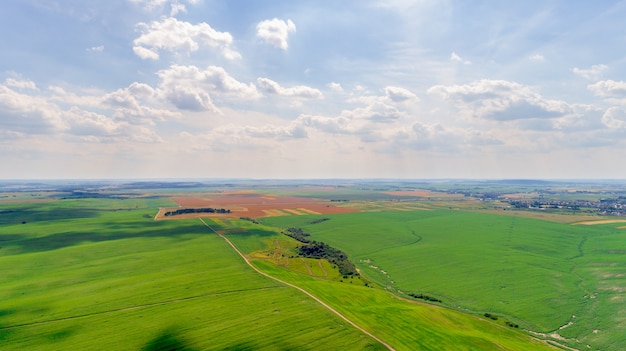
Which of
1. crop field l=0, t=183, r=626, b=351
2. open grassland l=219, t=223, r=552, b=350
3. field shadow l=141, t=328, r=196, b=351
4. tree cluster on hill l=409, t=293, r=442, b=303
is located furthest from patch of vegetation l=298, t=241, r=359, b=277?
field shadow l=141, t=328, r=196, b=351

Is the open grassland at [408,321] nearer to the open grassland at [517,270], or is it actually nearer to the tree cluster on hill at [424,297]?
the tree cluster on hill at [424,297]

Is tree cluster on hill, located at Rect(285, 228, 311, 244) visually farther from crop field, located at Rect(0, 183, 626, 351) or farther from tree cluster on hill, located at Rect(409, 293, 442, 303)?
tree cluster on hill, located at Rect(409, 293, 442, 303)

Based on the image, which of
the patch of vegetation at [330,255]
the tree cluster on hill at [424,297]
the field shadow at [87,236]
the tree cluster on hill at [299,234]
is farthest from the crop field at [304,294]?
the tree cluster on hill at [299,234]

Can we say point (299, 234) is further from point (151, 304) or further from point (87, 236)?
point (151, 304)

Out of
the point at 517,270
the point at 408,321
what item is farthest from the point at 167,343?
the point at 517,270

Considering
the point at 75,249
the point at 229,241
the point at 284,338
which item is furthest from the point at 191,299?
the point at 75,249
